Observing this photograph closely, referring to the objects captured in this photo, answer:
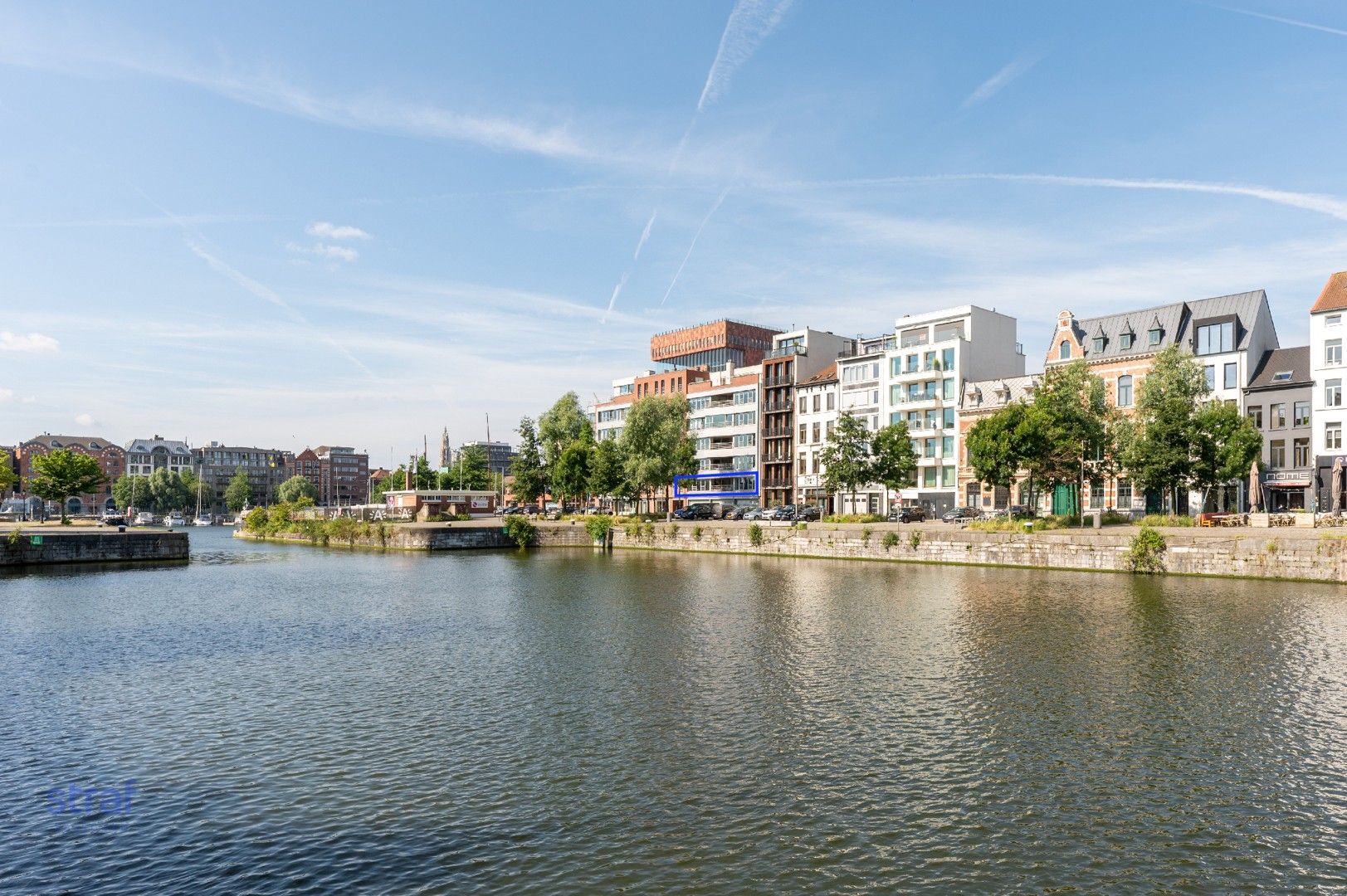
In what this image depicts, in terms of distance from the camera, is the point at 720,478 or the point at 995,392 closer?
the point at 995,392

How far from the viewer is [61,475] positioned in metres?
107

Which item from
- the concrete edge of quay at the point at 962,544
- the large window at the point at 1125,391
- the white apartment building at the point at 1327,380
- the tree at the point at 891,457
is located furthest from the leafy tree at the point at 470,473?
the white apartment building at the point at 1327,380

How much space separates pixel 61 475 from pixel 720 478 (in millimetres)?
87150

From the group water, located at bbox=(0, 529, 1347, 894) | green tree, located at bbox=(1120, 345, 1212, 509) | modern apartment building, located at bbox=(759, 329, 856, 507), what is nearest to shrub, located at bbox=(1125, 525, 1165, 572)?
green tree, located at bbox=(1120, 345, 1212, 509)

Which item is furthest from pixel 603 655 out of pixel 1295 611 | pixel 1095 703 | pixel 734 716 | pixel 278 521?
Answer: pixel 278 521

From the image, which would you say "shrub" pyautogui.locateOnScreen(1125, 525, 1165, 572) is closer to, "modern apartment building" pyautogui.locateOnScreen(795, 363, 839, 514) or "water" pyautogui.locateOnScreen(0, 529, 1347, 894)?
"water" pyautogui.locateOnScreen(0, 529, 1347, 894)

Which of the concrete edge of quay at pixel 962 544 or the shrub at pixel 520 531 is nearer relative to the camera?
the concrete edge of quay at pixel 962 544

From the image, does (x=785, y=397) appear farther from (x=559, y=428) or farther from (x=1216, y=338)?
(x=1216, y=338)

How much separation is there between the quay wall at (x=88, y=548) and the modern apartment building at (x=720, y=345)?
283 ft

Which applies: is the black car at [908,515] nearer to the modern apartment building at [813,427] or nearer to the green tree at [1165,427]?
the green tree at [1165,427]

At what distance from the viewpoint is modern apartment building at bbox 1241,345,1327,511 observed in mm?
76625

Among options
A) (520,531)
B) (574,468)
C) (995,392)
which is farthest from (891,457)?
(574,468)

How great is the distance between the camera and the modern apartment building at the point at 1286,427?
7662 cm

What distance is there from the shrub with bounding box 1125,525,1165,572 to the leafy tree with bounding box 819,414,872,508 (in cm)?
3330
